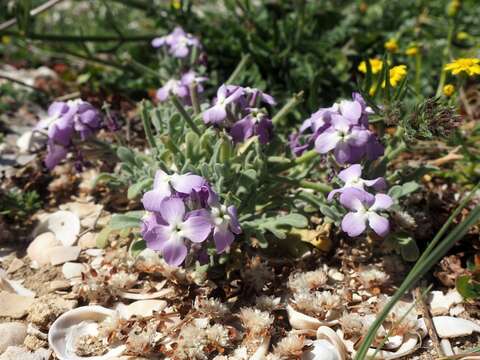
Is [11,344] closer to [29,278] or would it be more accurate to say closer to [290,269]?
[29,278]

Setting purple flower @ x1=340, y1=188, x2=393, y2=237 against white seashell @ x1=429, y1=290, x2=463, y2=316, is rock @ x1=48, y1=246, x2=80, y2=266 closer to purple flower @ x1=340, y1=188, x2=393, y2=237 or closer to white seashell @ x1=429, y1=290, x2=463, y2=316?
purple flower @ x1=340, y1=188, x2=393, y2=237

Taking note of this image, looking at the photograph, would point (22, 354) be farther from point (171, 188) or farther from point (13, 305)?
point (171, 188)

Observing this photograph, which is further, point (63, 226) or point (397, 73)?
point (63, 226)

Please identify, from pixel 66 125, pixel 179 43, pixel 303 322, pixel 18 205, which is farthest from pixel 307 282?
pixel 179 43

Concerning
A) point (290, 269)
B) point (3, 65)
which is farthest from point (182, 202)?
point (3, 65)

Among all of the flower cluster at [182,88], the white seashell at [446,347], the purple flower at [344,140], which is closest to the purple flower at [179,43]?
→ the flower cluster at [182,88]

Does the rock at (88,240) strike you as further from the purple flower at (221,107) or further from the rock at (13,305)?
the purple flower at (221,107)

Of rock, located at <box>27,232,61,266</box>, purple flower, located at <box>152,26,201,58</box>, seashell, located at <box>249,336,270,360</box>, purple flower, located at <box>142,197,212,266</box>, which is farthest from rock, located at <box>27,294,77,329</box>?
purple flower, located at <box>152,26,201,58</box>
